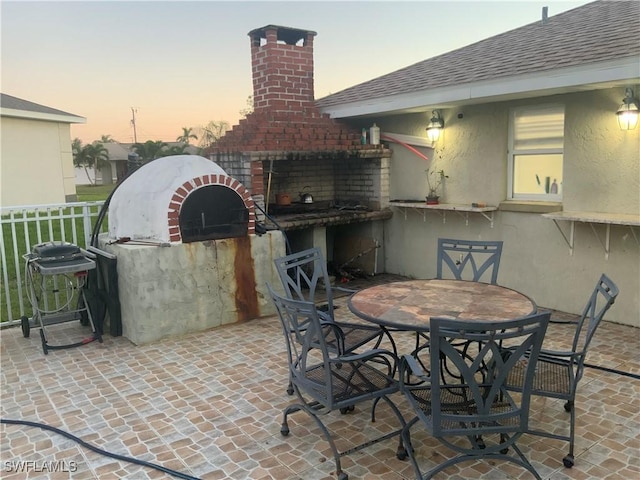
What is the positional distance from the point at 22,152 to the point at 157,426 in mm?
15450

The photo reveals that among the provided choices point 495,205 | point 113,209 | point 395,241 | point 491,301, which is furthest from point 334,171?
point 491,301

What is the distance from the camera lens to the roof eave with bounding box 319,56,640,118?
16.0 ft

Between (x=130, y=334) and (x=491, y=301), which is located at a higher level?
(x=491, y=301)

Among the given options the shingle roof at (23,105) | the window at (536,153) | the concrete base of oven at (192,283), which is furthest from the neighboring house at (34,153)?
the window at (536,153)

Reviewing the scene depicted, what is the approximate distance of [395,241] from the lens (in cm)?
835

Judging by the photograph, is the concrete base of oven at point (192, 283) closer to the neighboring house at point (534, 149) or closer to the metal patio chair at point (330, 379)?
the metal patio chair at point (330, 379)

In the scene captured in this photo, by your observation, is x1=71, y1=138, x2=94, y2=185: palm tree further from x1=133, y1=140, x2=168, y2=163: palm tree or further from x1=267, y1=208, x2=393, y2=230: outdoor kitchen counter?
x1=267, y1=208, x2=393, y2=230: outdoor kitchen counter

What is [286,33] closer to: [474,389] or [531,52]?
[531,52]

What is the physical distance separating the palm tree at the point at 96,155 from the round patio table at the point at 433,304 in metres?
44.2

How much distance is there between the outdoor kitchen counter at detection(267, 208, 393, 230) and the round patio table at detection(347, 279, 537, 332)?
3.06m

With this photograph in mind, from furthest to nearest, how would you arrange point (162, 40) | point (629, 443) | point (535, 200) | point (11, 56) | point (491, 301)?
1. point (162, 40)
2. point (11, 56)
3. point (535, 200)
4. point (491, 301)
5. point (629, 443)

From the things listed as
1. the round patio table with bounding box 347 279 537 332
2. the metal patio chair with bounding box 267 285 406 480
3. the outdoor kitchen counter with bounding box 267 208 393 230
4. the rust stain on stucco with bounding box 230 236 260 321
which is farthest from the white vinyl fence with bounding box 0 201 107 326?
the round patio table with bounding box 347 279 537 332

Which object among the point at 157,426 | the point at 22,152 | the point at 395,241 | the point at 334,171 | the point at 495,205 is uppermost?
the point at 22,152

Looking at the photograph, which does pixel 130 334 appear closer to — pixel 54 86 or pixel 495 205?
pixel 495 205
